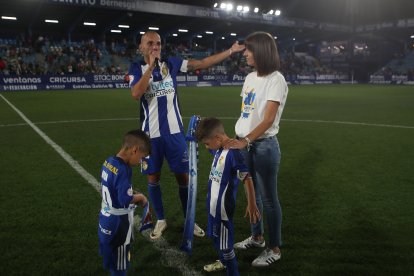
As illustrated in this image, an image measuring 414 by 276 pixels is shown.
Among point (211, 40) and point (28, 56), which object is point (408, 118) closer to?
point (28, 56)

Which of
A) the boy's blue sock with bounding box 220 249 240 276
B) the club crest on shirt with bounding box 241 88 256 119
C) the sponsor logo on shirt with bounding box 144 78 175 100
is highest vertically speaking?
the sponsor logo on shirt with bounding box 144 78 175 100

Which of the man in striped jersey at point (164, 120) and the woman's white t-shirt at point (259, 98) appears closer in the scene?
the woman's white t-shirt at point (259, 98)

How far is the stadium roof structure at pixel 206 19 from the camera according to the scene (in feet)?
119

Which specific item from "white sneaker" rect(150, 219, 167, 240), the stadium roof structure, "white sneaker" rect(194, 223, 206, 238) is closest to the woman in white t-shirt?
"white sneaker" rect(194, 223, 206, 238)

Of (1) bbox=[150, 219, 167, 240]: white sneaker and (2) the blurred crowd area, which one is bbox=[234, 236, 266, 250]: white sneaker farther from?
(2) the blurred crowd area

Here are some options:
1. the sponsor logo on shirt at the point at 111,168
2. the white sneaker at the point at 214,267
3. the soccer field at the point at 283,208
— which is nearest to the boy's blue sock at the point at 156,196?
the soccer field at the point at 283,208

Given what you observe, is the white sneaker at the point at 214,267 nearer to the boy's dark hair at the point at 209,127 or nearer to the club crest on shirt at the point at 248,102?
the boy's dark hair at the point at 209,127

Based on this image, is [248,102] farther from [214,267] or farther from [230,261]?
[214,267]

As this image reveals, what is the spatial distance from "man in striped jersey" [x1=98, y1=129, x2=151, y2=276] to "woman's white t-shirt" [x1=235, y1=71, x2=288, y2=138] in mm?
990

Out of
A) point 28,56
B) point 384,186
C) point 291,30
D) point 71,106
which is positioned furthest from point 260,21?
point 384,186

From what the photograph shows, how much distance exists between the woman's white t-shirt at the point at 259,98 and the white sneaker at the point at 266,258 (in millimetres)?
1135

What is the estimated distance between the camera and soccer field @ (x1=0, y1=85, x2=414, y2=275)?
3.45 metres

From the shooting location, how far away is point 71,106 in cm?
1630

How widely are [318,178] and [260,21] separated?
4139cm
